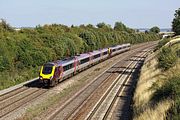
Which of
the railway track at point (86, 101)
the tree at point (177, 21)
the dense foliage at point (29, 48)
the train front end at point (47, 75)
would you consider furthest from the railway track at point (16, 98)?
the tree at point (177, 21)

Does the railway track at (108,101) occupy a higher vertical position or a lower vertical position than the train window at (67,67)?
lower

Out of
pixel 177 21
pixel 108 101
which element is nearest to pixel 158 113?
pixel 108 101

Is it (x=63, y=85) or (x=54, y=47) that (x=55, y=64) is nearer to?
(x=63, y=85)

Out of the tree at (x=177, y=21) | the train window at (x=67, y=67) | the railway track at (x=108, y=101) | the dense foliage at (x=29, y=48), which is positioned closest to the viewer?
the railway track at (x=108, y=101)

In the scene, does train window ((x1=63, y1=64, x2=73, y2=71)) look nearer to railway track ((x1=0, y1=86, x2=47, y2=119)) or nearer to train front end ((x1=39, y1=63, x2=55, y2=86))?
train front end ((x1=39, y1=63, x2=55, y2=86))

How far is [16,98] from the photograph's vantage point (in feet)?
103

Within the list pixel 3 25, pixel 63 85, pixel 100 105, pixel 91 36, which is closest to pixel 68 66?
pixel 63 85

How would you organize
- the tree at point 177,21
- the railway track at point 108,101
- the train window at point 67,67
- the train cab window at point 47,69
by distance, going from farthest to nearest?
1. the tree at point 177,21
2. the train window at point 67,67
3. the train cab window at point 47,69
4. the railway track at point 108,101

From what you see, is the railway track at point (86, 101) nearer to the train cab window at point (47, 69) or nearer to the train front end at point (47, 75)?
the train front end at point (47, 75)

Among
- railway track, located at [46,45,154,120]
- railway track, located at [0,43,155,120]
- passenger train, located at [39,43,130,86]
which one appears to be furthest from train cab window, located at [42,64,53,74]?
railway track, located at [46,45,154,120]

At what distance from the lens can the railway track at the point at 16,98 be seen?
27498mm

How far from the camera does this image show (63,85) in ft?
128

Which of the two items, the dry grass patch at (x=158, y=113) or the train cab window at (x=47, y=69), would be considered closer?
the dry grass patch at (x=158, y=113)

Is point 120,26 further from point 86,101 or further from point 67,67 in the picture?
point 86,101
